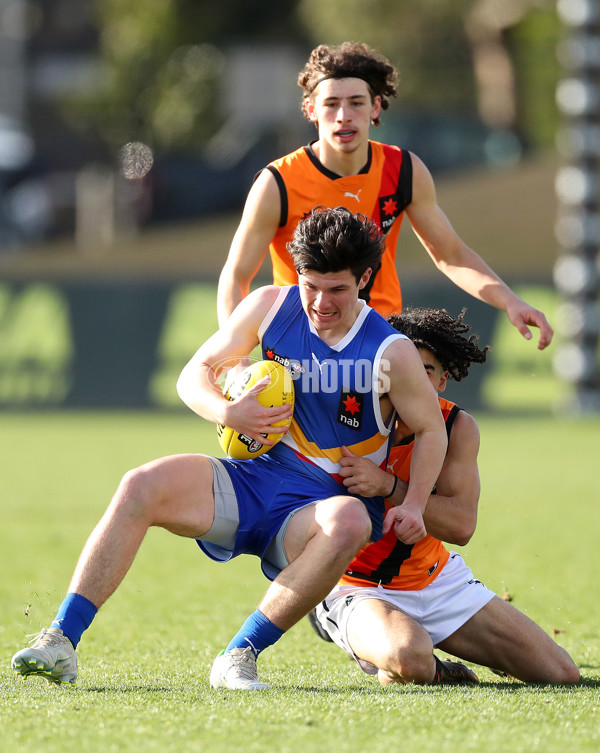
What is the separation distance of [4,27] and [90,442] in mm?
36214

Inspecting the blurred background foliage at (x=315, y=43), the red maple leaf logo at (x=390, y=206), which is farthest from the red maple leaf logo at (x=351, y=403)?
the blurred background foliage at (x=315, y=43)

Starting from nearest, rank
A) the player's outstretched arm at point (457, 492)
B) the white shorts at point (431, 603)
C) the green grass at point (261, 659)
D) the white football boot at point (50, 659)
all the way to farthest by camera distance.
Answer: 1. the green grass at point (261, 659)
2. the white football boot at point (50, 659)
3. the player's outstretched arm at point (457, 492)
4. the white shorts at point (431, 603)

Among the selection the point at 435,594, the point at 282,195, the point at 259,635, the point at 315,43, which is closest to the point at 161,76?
the point at 315,43

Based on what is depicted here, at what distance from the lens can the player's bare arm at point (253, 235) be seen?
5.51m

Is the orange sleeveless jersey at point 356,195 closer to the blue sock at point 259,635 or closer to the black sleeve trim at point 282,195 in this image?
the black sleeve trim at point 282,195

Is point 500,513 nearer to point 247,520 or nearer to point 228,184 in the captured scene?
point 247,520

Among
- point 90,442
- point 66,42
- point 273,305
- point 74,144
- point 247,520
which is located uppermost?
point 66,42

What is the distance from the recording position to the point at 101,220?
30.4m

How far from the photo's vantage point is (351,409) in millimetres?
4613

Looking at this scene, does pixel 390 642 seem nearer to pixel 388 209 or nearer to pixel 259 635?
pixel 259 635

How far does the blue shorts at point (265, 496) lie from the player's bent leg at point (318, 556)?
13 cm

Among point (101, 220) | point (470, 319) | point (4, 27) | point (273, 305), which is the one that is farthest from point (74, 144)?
point (273, 305)

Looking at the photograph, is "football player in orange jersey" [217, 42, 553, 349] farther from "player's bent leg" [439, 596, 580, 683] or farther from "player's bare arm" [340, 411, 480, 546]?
"player's bent leg" [439, 596, 580, 683]

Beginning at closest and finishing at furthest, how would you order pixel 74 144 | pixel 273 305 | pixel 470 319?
pixel 273 305, pixel 470 319, pixel 74 144
